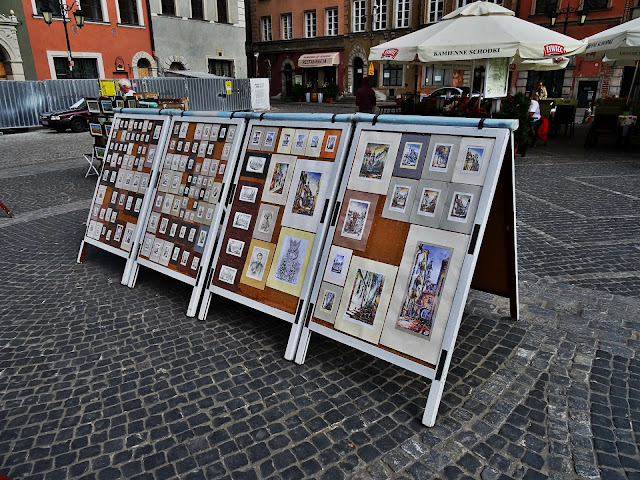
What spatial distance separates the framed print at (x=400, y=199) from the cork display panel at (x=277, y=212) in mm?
452

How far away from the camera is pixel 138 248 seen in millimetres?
4742

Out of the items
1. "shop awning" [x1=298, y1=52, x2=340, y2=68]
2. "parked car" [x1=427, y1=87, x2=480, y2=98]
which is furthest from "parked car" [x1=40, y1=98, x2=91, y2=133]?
"shop awning" [x1=298, y1=52, x2=340, y2=68]

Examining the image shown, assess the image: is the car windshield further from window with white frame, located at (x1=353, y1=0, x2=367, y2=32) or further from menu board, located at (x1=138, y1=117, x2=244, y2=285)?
window with white frame, located at (x1=353, y1=0, x2=367, y2=32)

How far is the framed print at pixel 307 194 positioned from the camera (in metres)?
3.40

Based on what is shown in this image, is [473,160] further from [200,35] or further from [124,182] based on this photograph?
[200,35]

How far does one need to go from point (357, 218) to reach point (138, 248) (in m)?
2.63

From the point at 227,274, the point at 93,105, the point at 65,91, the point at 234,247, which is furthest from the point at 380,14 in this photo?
the point at 227,274

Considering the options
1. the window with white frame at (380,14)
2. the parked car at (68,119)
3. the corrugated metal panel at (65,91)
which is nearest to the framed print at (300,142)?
the parked car at (68,119)

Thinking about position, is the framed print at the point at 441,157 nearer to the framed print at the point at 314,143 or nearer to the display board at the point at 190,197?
A: the framed print at the point at 314,143

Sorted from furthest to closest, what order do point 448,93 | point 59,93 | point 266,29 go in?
1. point 266,29
2. point 59,93
3. point 448,93

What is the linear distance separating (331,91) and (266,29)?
39.8 ft

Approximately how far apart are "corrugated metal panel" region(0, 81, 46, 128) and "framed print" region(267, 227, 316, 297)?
21.3 metres

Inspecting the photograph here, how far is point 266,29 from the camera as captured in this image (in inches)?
1706

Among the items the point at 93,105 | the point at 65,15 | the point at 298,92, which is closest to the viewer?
the point at 93,105
